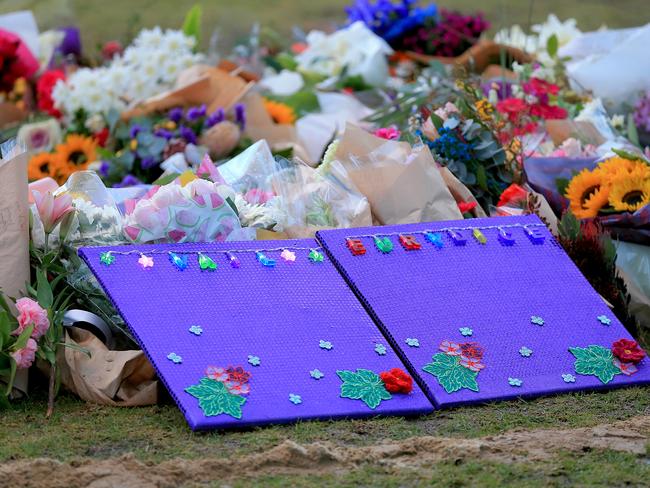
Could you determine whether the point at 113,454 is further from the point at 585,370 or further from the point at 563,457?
the point at 585,370

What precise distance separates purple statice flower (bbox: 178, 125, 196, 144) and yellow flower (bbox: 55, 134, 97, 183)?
44cm

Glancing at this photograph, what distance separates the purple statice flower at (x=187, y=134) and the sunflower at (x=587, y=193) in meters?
1.44

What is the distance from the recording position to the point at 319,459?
195 centimetres

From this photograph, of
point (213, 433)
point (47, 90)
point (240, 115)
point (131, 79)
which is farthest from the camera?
point (47, 90)

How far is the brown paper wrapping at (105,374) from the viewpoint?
228 cm

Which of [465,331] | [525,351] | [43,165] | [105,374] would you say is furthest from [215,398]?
→ [43,165]

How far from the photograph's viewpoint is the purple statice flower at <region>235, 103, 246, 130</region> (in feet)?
13.5

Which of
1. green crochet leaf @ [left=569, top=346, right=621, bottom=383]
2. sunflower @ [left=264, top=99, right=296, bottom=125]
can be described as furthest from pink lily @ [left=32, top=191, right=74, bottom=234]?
sunflower @ [left=264, top=99, right=296, bottom=125]

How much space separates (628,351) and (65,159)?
2461mm

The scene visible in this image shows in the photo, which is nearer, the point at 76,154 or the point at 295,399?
the point at 295,399

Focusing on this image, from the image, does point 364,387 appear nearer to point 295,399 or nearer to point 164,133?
point 295,399

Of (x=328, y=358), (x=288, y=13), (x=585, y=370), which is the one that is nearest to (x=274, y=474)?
(x=328, y=358)

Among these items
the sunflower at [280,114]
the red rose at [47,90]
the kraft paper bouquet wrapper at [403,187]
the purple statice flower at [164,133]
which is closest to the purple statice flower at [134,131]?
the purple statice flower at [164,133]

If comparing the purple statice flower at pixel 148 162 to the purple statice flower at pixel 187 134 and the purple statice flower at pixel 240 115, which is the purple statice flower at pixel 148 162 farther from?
the purple statice flower at pixel 240 115
